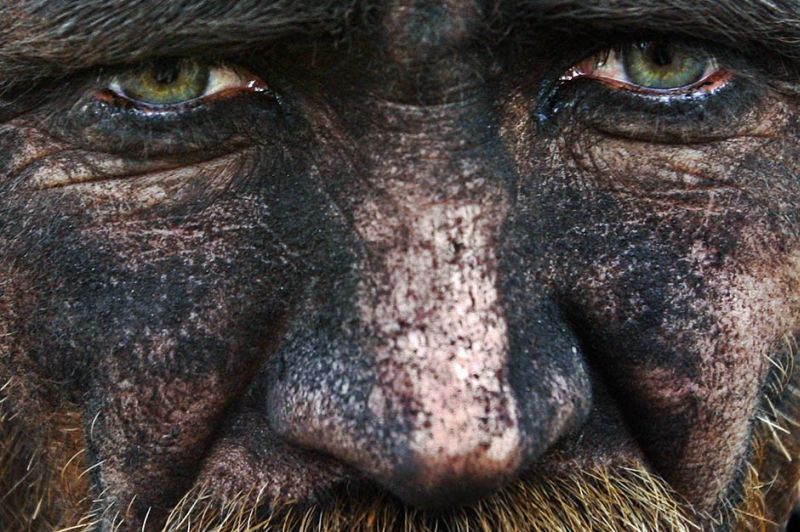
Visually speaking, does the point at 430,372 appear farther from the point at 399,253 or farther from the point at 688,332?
the point at 688,332

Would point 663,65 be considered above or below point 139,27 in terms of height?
below

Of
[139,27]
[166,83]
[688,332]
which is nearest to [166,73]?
[166,83]

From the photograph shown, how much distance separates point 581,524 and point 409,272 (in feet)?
1.72

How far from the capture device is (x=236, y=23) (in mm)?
2100

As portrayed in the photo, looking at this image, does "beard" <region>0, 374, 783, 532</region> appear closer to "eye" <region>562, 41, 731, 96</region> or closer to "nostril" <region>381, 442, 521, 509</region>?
"nostril" <region>381, 442, 521, 509</region>

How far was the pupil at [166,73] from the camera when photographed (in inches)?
87.6

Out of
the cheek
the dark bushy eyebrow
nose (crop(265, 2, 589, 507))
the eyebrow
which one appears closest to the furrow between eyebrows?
the eyebrow

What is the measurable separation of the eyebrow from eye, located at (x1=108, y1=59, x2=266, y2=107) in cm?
5

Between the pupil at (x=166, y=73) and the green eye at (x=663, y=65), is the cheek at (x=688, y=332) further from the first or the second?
the pupil at (x=166, y=73)

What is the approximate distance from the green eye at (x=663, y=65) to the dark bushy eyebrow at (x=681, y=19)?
0.16ft

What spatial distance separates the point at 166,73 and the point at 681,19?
2.65ft

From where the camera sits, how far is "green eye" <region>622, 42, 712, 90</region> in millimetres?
2303

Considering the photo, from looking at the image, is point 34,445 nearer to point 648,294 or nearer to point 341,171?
point 341,171

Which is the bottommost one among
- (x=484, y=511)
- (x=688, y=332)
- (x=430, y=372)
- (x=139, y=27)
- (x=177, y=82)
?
(x=484, y=511)
